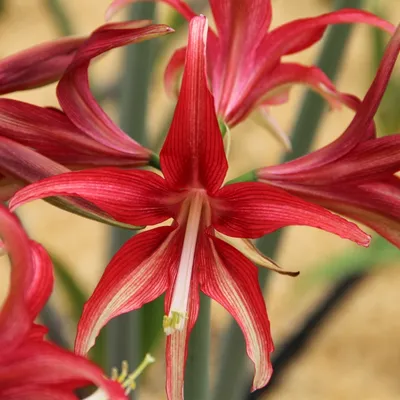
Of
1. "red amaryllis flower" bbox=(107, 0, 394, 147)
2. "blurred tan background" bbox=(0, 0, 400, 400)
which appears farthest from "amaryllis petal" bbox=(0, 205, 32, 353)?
"blurred tan background" bbox=(0, 0, 400, 400)

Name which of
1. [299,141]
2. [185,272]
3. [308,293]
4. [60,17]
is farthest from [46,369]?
[308,293]

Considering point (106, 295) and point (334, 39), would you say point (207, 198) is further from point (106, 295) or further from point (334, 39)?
point (334, 39)

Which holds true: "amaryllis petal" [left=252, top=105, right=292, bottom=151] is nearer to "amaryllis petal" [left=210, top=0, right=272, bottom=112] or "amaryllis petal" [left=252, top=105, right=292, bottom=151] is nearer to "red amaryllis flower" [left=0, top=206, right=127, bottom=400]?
"amaryllis petal" [left=210, top=0, right=272, bottom=112]

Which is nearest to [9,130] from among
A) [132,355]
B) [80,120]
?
[80,120]

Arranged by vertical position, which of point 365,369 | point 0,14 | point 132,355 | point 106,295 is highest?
point 106,295

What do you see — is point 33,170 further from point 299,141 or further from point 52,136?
point 299,141

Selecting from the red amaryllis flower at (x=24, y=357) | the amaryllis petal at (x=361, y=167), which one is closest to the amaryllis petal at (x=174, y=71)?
the amaryllis petal at (x=361, y=167)
